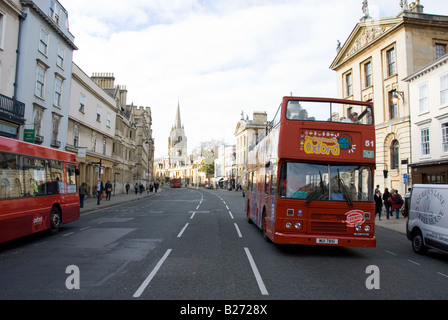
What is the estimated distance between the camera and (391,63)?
28.1 meters

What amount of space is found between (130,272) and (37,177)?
18.7 ft

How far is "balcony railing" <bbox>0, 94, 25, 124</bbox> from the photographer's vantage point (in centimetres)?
1728

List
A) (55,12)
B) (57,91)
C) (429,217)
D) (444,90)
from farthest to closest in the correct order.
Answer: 1. (57,91)
2. (55,12)
3. (444,90)
4. (429,217)

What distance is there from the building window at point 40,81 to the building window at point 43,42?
1162 millimetres

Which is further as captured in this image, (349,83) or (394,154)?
(349,83)

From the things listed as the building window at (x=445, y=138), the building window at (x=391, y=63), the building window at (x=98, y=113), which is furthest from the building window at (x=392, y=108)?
the building window at (x=98, y=113)

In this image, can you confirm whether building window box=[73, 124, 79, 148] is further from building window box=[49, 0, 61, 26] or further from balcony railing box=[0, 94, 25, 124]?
balcony railing box=[0, 94, 25, 124]

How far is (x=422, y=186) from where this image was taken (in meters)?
9.73

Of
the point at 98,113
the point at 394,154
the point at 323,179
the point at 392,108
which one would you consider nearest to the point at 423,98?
the point at 392,108

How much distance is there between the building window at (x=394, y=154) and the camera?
26703mm

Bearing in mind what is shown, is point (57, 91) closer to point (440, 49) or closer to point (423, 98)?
point (423, 98)

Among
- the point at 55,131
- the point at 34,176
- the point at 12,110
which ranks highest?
the point at 12,110

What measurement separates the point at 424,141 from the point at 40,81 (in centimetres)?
2676

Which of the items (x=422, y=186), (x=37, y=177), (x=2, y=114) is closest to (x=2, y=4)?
(x=2, y=114)
